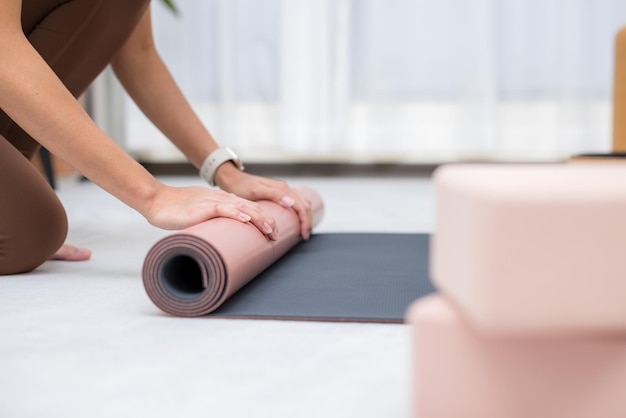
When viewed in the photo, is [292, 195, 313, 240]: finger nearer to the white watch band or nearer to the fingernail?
the fingernail

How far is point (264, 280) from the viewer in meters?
1.40

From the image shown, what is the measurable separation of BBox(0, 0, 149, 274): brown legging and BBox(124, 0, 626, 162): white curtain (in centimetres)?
220

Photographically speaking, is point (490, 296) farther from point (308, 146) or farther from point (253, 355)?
point (308, 146)

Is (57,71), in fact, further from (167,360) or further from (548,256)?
(548,256)

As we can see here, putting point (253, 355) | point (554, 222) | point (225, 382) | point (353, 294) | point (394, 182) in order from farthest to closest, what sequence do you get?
point (394, 182)
point (353, 294)
point (253, 355)
point (225, 382)
point (554, 222)

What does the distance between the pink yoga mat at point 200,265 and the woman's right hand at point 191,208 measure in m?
0.02

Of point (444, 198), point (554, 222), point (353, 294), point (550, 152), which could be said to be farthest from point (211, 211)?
point (550, 152)

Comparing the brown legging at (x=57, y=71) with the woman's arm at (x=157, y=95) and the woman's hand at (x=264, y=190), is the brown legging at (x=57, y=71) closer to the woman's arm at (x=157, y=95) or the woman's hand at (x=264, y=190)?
the woman's arm at (x=157, y=95)

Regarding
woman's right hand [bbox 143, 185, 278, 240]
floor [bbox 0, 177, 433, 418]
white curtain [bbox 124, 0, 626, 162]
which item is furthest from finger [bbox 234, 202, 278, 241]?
white curtain [bbox 124, 0, 626, 162]

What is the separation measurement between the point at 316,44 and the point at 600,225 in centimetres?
340

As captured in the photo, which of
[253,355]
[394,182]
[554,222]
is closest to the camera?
[554,222]

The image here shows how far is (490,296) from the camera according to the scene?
60 cm

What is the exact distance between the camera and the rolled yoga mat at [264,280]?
116cm

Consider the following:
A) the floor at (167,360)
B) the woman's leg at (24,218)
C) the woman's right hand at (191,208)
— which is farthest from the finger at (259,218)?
the woman's leg at (24,218)
